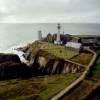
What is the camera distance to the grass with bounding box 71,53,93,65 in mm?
38578

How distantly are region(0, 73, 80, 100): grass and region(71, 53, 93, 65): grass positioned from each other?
9.67 meters

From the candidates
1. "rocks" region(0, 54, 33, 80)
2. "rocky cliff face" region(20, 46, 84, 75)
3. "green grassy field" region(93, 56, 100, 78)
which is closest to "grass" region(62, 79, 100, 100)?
"green grassy field" region(93, 56, 100, 78)

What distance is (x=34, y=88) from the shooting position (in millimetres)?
25172

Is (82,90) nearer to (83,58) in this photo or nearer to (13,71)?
(13,71)

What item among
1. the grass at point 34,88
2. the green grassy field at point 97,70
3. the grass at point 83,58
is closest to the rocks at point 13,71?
the grass at point 34,88

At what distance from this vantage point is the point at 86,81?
25.8 metres

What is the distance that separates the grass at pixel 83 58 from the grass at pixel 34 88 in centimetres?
967

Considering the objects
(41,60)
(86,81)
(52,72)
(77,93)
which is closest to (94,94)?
(77,93)

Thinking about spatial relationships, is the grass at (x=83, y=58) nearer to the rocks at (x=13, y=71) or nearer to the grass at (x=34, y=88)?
the rocks at (x=13, y=71)

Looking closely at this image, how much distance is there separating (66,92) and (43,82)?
4.65m

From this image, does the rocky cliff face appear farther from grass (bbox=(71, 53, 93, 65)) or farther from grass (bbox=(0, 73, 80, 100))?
grass (bbox=(0, 73, 80, 100))

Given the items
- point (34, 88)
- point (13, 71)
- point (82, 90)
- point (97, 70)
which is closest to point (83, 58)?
point (97, 70)

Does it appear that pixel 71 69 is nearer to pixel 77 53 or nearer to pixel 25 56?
pixel 77 53

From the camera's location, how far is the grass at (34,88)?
2306cm
